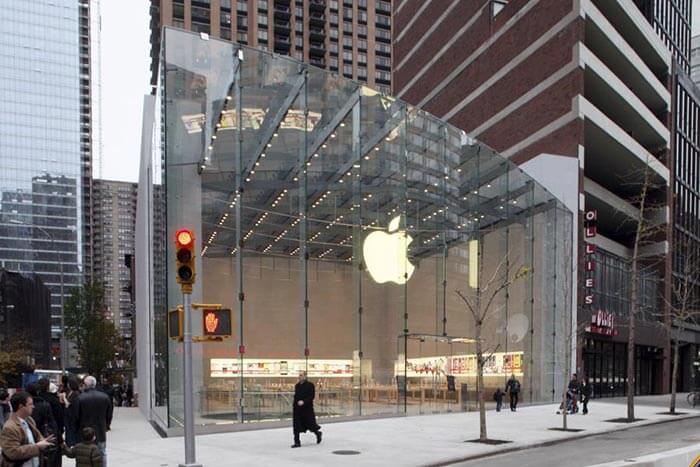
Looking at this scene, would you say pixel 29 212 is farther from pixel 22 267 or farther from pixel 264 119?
pixel 264 119

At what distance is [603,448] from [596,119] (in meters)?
25.1

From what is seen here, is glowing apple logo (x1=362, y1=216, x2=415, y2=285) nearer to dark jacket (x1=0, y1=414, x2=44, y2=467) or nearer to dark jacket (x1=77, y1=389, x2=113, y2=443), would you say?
dark jacket (x1=77, y1=389, x2=113, y2=443)

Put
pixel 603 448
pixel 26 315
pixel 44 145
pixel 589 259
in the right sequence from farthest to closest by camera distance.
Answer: pixel 44 145 < pixel 26 315 < pixel 589 259 < pixel 603 448

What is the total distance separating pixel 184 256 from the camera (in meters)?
9.95

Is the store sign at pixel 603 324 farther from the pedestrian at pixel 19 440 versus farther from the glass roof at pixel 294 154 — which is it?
the pedestrian at pixel 19 440

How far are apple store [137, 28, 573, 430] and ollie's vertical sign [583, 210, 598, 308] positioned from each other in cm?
1108

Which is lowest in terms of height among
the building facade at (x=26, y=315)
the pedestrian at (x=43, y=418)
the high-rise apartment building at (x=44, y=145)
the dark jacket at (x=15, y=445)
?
the building facade at (x=26, y=315)

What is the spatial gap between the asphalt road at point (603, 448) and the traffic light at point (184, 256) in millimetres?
6717

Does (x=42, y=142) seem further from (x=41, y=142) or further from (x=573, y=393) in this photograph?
(x=573, y=393)

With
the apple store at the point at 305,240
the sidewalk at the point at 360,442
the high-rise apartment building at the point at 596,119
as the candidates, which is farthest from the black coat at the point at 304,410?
the high-rise apartment building at the point at 596,119

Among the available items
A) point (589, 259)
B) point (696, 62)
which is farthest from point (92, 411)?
point (696, 62)

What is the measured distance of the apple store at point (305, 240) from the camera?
18938 millimetres

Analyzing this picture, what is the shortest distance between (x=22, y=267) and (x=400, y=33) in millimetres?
98601

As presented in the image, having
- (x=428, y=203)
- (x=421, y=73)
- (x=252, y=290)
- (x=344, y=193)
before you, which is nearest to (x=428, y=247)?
(x=428, y=203)
